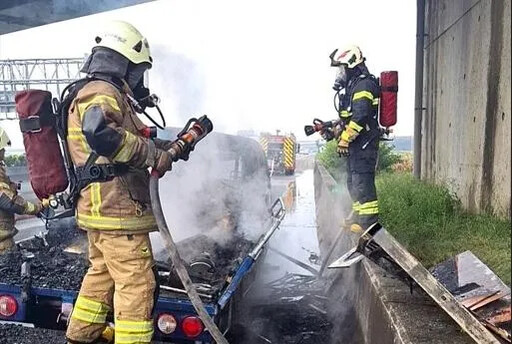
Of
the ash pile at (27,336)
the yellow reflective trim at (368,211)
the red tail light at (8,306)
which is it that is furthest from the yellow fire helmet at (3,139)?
the yellow reflective trim at (368,211)

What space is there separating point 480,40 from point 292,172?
1817 centimetres

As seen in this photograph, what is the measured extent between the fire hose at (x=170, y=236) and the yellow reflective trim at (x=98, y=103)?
0.43 m

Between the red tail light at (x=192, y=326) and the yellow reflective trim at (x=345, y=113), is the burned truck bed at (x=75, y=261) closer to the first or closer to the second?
the red tail light at (x=192, y=326)

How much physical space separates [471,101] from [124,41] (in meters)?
4.12

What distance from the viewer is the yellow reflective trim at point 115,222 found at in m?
2.73

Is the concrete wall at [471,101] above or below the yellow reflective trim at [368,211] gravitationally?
above

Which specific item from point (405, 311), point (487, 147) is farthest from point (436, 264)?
point (487, 147)

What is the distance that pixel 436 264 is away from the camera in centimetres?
358

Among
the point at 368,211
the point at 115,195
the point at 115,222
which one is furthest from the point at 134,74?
the point at 368,211

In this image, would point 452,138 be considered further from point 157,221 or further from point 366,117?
point 157,221

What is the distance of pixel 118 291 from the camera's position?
271cm

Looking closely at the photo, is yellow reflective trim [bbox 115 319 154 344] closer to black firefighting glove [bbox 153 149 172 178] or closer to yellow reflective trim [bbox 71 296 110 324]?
yellow reflective trim [bbox 71 296 110 324]

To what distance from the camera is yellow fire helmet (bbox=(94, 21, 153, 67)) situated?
112 inches

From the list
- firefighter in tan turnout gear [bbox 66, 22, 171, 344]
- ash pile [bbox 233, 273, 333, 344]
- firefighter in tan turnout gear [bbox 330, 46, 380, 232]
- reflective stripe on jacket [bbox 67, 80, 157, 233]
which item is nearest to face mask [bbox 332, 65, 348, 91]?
firefighter in tan turnout gear [bbox 330, 46, 380, 232]
